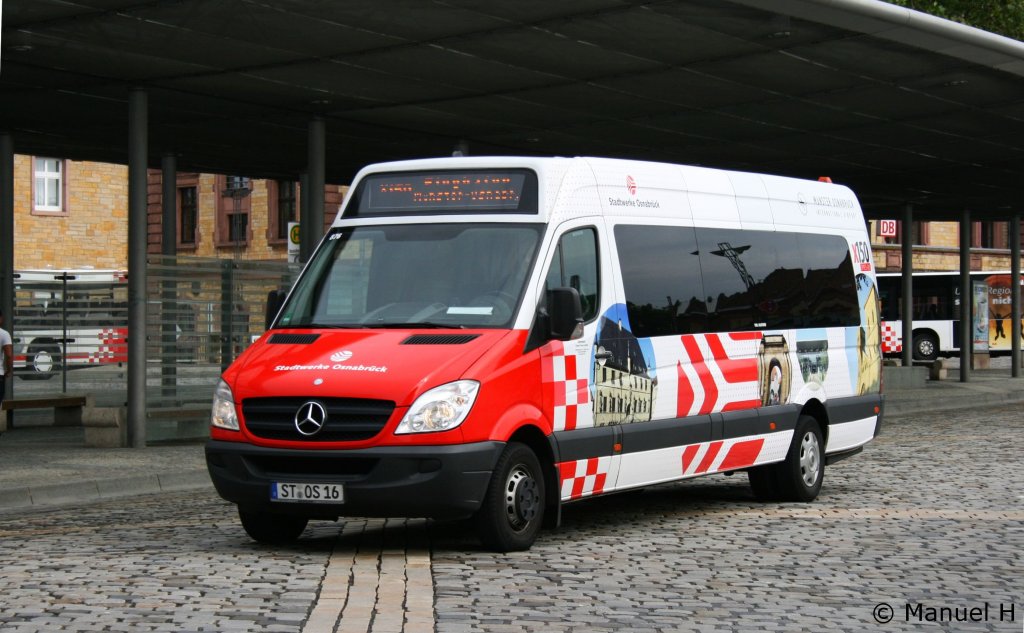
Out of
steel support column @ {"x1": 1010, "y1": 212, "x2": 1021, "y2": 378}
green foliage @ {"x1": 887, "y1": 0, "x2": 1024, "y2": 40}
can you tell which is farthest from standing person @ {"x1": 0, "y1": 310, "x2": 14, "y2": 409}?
green foliage @ {"x1": 887, "y1": 0, "x2": 1024, "y2": 40}

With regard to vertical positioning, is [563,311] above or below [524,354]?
above

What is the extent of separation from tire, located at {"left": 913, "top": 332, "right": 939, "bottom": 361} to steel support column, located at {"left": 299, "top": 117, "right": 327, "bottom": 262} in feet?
119

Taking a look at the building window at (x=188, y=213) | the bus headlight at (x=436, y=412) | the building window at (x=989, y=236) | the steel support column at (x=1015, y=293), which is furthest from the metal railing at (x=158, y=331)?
the building window at (x=989, y=236)

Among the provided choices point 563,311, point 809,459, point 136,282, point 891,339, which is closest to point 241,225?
point 891,339

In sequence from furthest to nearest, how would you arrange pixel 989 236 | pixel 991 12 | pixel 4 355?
pixel 989 236
pixel 991 12
pixel 4 355

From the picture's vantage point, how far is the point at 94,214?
178ft

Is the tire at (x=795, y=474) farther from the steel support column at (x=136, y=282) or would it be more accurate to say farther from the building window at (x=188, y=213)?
the building window at (x=188, y=213)

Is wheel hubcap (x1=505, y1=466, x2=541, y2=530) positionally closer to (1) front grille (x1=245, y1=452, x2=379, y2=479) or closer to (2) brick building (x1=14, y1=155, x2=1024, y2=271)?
(1) front grille (x1=245, y1=452, x2=379, y2=479)

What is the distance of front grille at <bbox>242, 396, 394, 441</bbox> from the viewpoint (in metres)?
9.10

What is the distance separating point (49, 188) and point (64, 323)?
3194 centimetres

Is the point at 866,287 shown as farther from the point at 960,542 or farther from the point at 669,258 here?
the point at 960,542

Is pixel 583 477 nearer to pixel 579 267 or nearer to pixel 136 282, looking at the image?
pixel 579 267

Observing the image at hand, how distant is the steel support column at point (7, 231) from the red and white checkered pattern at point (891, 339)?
3606 centimetres

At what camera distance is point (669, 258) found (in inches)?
451
